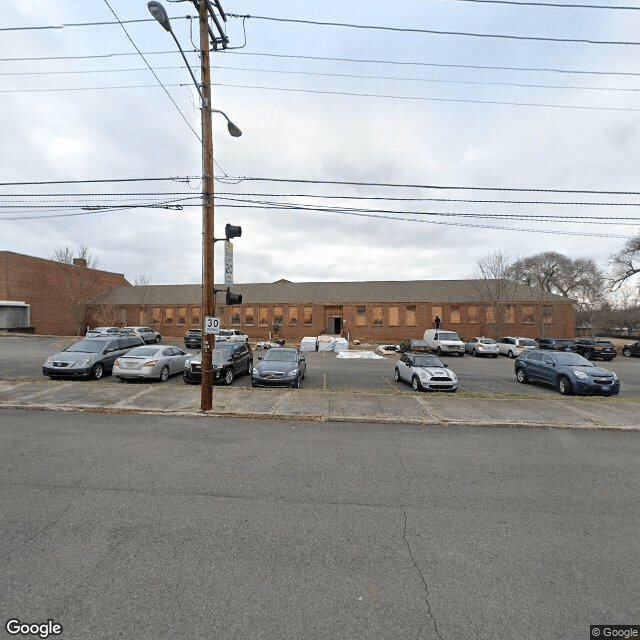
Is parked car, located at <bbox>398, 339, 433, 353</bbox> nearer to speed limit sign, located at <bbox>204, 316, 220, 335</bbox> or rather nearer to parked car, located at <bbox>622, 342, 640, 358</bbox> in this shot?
speed limit sign, located at <bbox>204, 316, 220, 335</bbox>

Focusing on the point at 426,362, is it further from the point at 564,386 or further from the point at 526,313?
the point at 526,313

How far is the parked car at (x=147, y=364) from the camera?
1318 centimetres

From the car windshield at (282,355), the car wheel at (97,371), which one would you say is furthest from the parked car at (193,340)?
the car windshield at (282,355)

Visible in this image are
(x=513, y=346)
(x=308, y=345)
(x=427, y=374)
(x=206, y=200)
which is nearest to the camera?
(x=206, y=200)

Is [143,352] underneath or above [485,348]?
above

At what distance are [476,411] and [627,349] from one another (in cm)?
3383

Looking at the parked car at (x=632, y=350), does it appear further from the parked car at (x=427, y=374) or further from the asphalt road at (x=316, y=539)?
the asphalt road at (x=316, y=539)

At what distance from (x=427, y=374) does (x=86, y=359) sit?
490 inches

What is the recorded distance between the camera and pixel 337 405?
32.3ft

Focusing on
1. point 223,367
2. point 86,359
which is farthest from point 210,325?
point 86,359

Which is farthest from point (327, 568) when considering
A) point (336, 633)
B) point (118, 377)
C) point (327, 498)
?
point (118, 377)

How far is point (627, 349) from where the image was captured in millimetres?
33281

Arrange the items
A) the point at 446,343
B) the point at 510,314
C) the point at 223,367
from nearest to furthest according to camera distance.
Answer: the point at 223,367 < the point at 446,343 < the point at 510,314

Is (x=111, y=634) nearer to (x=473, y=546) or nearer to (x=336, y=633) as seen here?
(x=336, y=633)
